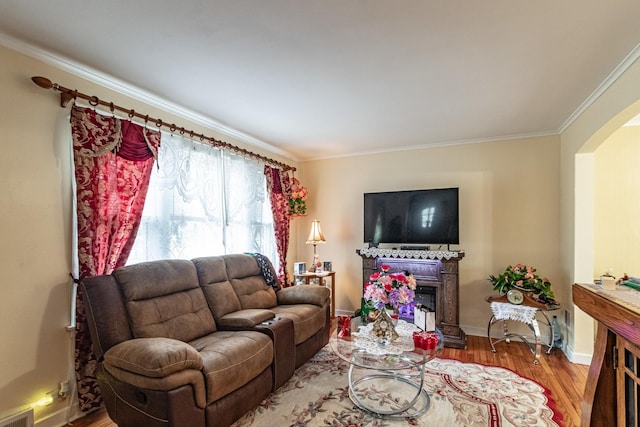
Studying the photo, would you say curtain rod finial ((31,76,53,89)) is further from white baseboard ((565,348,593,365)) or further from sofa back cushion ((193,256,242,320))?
white baseboard ((565,348,593,365))

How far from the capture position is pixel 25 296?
2.05 meters

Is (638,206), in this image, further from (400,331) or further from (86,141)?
(86,141)

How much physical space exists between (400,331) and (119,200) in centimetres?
252

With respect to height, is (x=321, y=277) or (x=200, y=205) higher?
(x=200, y=205)

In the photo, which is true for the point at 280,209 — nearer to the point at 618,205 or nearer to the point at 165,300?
the point at 165,300

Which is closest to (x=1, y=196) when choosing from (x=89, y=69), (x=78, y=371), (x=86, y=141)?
(x=86, y=141)

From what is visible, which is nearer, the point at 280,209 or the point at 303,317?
the point at 303,317

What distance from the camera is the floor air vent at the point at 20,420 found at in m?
1.88

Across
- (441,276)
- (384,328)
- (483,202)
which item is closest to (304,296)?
(384,328)

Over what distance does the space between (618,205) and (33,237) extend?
542cm

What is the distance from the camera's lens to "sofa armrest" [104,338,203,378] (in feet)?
5.87

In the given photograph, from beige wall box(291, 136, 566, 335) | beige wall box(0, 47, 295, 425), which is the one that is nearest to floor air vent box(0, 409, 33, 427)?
beige wall box(0, 47, 295, 425)

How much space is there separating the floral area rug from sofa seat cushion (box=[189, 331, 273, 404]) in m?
0.34

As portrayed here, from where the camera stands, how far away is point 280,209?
454cm
